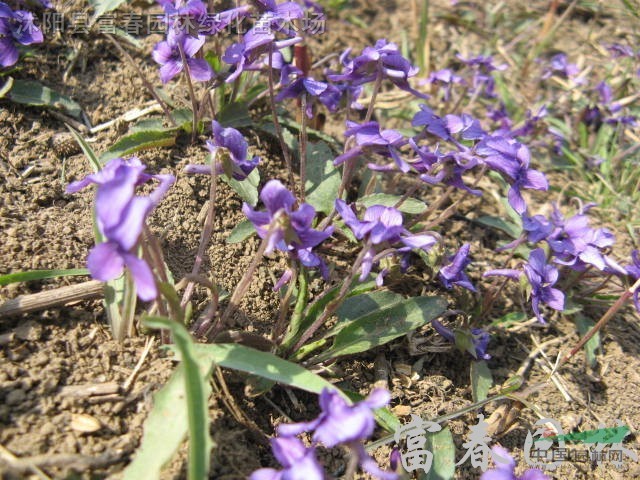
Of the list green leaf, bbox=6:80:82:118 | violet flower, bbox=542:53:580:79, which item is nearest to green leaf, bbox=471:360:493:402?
green leaf, bbox=6:80:82:118

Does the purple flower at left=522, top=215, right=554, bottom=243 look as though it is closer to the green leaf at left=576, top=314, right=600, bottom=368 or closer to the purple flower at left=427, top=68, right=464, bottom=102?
the green leaf at left=576, top=314, right=600, bottom=368

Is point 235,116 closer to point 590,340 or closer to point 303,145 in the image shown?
point 303,145

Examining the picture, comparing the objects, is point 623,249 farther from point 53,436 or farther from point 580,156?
point 53,436

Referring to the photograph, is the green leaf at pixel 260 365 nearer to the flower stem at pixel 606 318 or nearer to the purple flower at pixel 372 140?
the purple flower at pixel 372 140

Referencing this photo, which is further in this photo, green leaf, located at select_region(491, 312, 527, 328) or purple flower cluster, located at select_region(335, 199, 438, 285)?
green leaf, located at select_region(491, 312, 527, 328)

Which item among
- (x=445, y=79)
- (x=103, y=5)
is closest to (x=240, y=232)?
(x=103, y=5)
